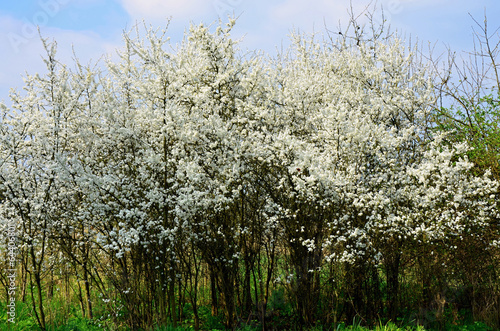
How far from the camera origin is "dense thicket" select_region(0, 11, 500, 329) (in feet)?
20.5

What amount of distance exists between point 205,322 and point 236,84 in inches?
164

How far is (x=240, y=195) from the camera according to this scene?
22.6 ft

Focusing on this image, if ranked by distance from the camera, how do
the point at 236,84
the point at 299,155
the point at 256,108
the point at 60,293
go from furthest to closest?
1. the point at 60,293
2. the point at 236,84
3. the point at 256,108
4. the point at 299,155

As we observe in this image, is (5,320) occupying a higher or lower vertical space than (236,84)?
lower

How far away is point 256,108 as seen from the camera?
669 centimetres

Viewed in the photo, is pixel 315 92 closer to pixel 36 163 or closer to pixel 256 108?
Answer: pixel 256 108

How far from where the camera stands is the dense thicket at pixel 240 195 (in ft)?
20.5

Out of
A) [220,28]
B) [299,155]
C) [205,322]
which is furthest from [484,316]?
[220,28]

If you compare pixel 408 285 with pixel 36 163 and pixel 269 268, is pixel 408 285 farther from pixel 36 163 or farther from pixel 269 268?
pixel 36 163

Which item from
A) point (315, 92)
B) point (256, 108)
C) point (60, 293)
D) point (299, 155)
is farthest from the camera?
point (60, 293)

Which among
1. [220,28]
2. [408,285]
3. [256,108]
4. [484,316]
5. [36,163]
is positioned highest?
[220,28]

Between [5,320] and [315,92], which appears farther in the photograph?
[315,92]

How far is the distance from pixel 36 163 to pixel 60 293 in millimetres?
3822

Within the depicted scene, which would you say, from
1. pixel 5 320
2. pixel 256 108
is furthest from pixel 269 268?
pixel 5 320
